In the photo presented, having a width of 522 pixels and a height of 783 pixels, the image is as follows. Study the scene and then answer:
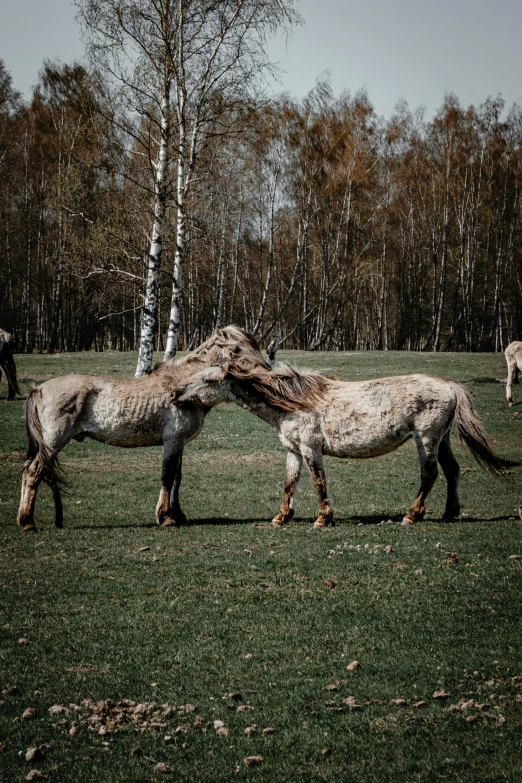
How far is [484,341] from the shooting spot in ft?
167

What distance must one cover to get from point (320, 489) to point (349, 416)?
1064 mm

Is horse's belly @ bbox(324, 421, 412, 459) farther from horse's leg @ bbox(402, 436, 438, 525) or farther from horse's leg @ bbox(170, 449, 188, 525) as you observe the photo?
horse's leg @ bbox(170, 449, 188, 525)

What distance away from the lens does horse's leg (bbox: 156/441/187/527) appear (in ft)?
32.6

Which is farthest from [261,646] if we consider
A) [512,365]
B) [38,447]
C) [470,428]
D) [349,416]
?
[512,365]

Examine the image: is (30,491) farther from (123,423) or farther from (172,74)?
(172,74)

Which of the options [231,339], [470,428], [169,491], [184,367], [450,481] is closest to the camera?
[470,428]

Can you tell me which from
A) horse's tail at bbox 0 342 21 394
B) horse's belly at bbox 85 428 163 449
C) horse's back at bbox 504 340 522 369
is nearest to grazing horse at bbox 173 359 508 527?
horse's belly at bbox 85 428 163 449

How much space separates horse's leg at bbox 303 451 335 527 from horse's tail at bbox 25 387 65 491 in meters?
3.45

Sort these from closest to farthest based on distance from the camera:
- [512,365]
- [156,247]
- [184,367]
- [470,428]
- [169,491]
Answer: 1. [470,428]
2. [169,491]
3. [184,367]
4. [156,247]
5. [512,365]

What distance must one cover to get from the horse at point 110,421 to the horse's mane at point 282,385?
1.17 ft

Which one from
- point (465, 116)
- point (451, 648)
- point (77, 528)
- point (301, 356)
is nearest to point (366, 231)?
point (465, 116)

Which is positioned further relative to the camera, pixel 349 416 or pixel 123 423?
pixel 123 423

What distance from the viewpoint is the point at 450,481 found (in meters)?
9.66

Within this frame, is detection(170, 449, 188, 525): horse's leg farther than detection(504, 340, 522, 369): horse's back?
No
